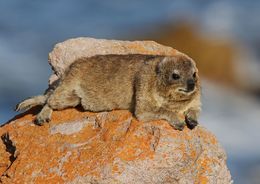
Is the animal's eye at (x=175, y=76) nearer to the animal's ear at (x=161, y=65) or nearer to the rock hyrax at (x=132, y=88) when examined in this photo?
the rock hyrax at (x=132, y=88)

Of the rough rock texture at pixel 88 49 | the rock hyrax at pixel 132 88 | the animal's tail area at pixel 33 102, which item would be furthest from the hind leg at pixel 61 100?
the rough rock texture at pixel 88 49

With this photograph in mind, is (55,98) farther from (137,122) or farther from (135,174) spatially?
(135,174)

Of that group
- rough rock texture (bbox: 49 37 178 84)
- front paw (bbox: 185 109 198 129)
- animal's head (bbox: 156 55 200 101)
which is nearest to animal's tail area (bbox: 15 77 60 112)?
rough rock texture (bbox: 49 37 178 84)

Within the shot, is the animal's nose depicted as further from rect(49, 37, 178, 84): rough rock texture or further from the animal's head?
rect(49, 37, 178, 84): rough rock texture

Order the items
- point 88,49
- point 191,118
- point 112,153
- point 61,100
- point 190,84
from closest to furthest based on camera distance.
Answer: point 112,153
point 190,84
point 191,118
point 61,100
point 88,49

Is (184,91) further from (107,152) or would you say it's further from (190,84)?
(107,152)

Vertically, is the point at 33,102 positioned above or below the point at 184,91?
below

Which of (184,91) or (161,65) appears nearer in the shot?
(184,91)

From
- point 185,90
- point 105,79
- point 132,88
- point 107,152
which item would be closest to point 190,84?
point 185,90
